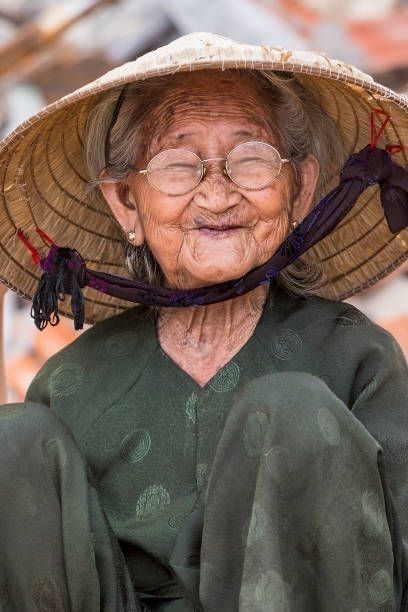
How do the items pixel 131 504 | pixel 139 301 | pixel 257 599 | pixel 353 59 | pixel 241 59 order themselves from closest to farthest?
pixel 257 599 < pixel 241 59 < pixel 131 504 < pixel 139 301 < pixel 353 59

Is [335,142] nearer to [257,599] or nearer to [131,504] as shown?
[131,504]

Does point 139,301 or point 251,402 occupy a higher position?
point 139,301

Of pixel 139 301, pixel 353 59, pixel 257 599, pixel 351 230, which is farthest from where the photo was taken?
pixel 353 59

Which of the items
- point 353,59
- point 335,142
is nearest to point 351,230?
point 335,142

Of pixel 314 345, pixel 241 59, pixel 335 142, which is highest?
pixel 241 59

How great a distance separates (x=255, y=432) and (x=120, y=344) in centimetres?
73

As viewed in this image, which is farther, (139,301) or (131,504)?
(139,301)

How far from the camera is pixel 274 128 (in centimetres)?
262

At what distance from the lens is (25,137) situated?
2.71 m

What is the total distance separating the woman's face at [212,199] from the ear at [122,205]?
9cm

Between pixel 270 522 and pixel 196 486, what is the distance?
0.48m

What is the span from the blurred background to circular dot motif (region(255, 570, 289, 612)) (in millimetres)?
2569

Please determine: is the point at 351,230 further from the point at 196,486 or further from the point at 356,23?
the point at 356,23

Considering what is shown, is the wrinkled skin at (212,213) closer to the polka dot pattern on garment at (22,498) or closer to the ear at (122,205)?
the ear at (122,205)
